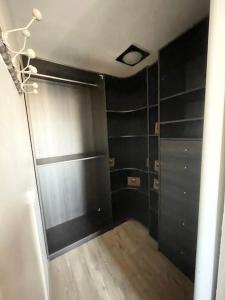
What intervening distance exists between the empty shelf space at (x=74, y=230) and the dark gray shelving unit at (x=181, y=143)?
35.9 inches

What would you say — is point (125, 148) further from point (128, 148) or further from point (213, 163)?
point (213, 163)

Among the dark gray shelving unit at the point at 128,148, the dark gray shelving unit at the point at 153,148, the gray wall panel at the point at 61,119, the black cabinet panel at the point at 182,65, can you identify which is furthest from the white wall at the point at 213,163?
the gray wall panel at the point at 61,119

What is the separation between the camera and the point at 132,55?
1708 millimetres

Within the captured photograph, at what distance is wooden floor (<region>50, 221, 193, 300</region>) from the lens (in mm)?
1321

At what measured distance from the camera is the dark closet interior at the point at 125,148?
4.66 ft

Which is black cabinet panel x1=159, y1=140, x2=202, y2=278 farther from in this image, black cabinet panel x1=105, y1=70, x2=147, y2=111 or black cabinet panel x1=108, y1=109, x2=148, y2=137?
black cabinet panel x1=105, y1=70, x2=147, y2=111

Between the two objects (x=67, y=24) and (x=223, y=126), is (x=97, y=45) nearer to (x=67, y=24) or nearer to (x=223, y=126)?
(x=67, y=24)

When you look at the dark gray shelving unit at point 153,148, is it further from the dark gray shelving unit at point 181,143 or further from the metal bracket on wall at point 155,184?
the dark gray shelving unit at point 181,143

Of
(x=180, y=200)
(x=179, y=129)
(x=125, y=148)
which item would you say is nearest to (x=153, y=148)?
(x=179, y=129)

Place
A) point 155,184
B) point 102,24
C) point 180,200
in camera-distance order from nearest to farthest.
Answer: point 102,24
point 180,200
point 155,184

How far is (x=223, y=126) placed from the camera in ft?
2.03

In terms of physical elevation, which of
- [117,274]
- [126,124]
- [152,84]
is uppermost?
[152,84]

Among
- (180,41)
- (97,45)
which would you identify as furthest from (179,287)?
(97,45)

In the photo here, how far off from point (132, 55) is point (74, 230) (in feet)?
7.67
